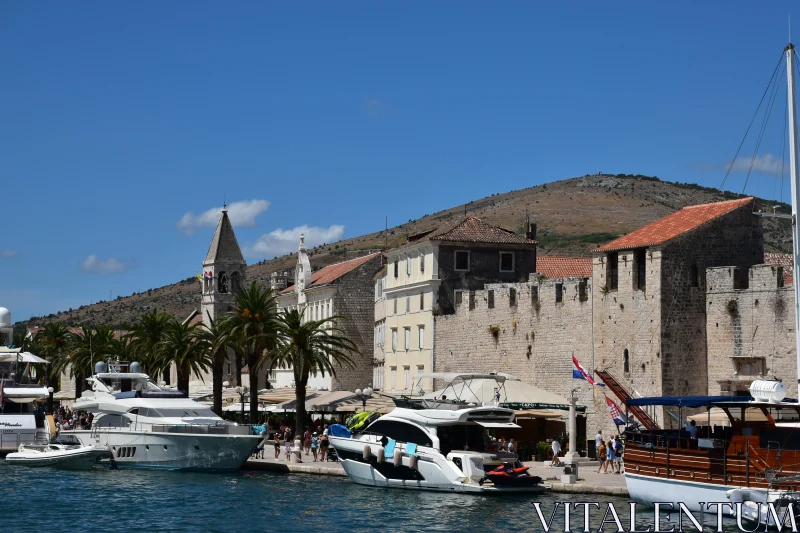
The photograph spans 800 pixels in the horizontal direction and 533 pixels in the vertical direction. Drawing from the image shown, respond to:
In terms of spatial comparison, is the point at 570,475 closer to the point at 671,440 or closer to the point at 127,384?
the point at 671,440

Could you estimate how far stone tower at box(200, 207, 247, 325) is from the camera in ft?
326

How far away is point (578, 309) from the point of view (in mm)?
50500

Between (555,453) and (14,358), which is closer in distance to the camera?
(555,453)

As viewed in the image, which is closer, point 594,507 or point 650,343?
point 594,507

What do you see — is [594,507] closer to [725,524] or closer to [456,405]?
[725,524]

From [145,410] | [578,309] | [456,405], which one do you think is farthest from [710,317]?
[145,410]

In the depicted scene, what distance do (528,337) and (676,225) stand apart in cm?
1114

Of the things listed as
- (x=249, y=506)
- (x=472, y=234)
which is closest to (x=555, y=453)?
(x=249, y=506)

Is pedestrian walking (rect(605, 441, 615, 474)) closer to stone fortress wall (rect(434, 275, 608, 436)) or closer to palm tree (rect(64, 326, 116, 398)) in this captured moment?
stone fortress wall (rect(434, 275, 608, 436))

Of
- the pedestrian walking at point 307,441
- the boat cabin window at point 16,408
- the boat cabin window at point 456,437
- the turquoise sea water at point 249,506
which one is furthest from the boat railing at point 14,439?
the boat cabin window at point 456,437

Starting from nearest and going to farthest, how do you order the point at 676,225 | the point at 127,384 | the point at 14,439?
1. the point at 676,225
2. the point at 14,439
3. the point at 127,384

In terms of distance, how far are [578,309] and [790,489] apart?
21791 mm

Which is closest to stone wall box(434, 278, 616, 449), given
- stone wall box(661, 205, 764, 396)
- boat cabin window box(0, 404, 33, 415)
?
→ stone wall box(661, 205, 764, 396)

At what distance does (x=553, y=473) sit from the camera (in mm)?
41188
